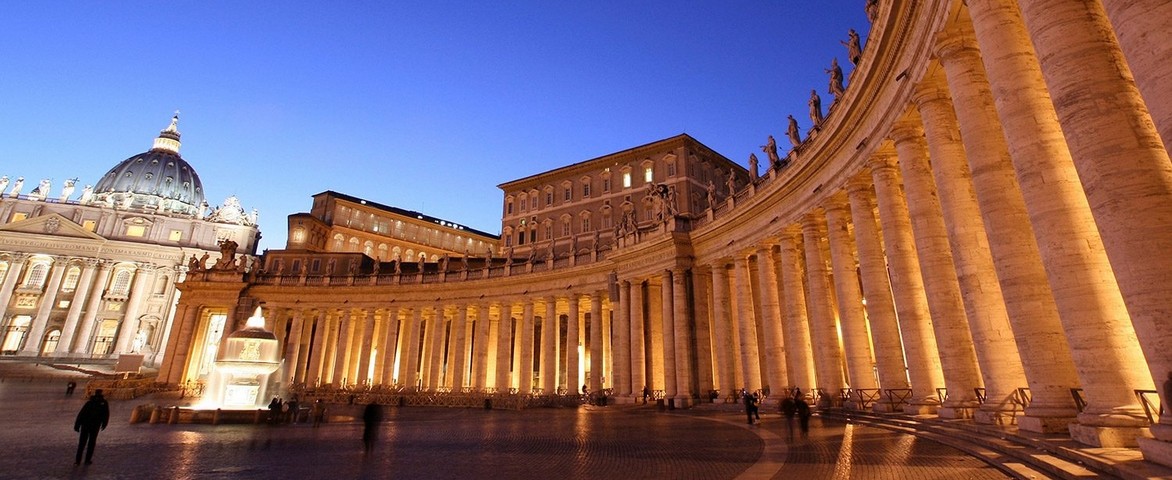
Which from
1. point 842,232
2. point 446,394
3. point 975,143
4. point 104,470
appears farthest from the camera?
point 446,394

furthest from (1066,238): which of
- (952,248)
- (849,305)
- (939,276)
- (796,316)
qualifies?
(796,316)

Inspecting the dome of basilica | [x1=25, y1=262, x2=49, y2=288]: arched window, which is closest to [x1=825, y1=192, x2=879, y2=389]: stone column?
[x1=25, y1=262, x2=49, y2=288]: arched window

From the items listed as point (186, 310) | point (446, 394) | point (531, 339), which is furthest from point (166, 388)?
point (531, 339)

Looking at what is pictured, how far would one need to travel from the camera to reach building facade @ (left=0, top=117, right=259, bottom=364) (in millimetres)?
80562

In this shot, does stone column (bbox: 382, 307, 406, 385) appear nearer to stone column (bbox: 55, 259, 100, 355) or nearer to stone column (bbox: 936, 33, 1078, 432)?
stone column (bbox: 936, 33, 1078, 432)

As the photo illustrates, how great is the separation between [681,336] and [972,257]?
21850mm

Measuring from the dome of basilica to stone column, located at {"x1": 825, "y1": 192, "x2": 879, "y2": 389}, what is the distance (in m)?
129

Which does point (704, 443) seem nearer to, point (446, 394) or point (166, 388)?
point (446, 394)

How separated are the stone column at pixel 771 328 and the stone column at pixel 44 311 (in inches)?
3806

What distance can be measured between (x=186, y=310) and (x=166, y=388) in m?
8.75

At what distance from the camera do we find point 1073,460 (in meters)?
8.32

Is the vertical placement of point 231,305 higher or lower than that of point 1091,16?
higher

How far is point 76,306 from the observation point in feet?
267

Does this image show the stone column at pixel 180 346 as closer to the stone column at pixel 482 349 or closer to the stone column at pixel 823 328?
the stone column at pixel 482 349
